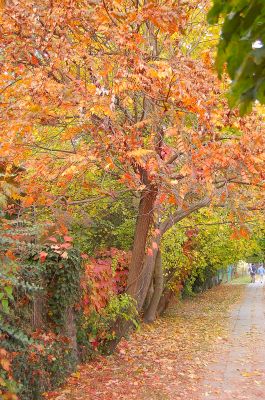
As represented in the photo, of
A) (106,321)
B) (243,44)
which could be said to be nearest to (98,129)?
(106,321)

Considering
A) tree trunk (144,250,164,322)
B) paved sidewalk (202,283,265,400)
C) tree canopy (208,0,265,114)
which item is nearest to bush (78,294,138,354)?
paved sidewalk (202,283,265,400)

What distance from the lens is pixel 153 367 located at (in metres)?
9.95

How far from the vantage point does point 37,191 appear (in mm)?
8203

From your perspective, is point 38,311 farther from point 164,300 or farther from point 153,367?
point 164,300

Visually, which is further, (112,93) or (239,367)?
(239,367)

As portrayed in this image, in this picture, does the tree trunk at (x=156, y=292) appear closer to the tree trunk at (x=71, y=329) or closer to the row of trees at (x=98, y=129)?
the row of trees at (x=98, y=129)

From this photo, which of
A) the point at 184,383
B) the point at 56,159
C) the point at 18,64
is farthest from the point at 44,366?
the point at 18,64

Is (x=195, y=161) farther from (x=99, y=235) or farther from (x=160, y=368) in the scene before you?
(x=99, y=235)

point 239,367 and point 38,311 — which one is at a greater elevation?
point 38,311

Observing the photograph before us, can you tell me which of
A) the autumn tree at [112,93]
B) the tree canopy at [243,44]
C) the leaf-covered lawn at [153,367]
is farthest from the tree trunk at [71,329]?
the tree canopy at [243,44]

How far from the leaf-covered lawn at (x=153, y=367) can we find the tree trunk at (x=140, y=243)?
1.50 m

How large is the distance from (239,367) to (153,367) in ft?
5.69

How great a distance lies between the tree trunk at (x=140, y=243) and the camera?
10297mm

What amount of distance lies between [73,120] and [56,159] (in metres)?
0.89
